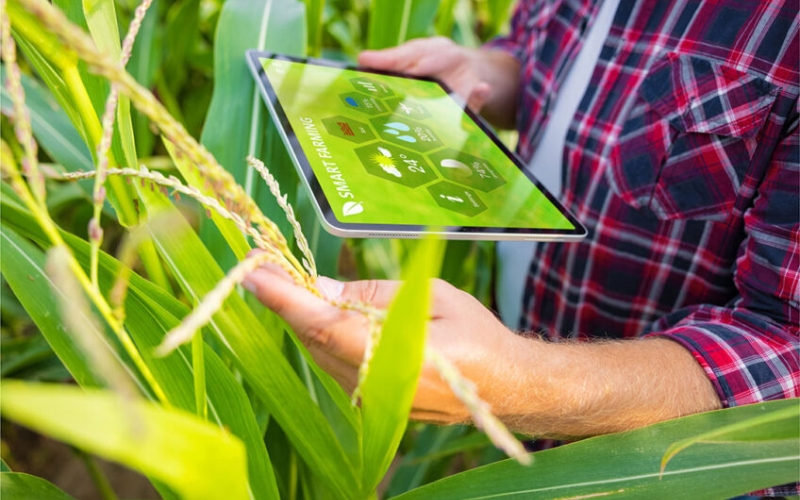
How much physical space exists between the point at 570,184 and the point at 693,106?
14 centimetres

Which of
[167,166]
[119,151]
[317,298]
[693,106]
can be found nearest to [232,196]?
[317,298]

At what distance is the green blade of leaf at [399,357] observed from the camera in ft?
0.64

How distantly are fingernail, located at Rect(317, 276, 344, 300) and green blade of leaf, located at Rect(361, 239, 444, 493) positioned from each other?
65 mm

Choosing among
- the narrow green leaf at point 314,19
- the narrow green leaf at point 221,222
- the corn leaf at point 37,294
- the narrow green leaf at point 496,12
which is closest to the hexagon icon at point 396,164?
the narrow green leaf at point 221,222

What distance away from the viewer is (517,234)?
1.34ft

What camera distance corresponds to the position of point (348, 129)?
1.54ft

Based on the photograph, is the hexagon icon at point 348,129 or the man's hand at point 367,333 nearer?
the man's hand at point 367,333

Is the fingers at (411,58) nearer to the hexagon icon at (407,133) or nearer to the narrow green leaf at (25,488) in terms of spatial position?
the hexagon icon at (407,133)

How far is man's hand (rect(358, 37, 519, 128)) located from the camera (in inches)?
26.2

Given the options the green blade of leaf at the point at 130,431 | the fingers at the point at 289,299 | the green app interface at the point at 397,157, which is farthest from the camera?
the green app interface at the point at 397,157

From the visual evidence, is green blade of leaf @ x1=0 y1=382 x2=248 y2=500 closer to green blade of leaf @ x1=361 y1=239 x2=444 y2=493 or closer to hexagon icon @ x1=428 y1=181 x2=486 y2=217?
green blade of leaf @ x1=361 y1=239 x2=444 y2=493

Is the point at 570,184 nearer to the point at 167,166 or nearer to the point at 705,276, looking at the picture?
the point at 705,276

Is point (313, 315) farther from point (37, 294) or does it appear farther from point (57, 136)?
point (57, 136)

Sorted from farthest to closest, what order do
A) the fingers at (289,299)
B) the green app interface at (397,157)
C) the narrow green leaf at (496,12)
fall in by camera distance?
the narrow green leaf at (496,12) → the green app interface at (397,157) → the fingers at (289,299)
